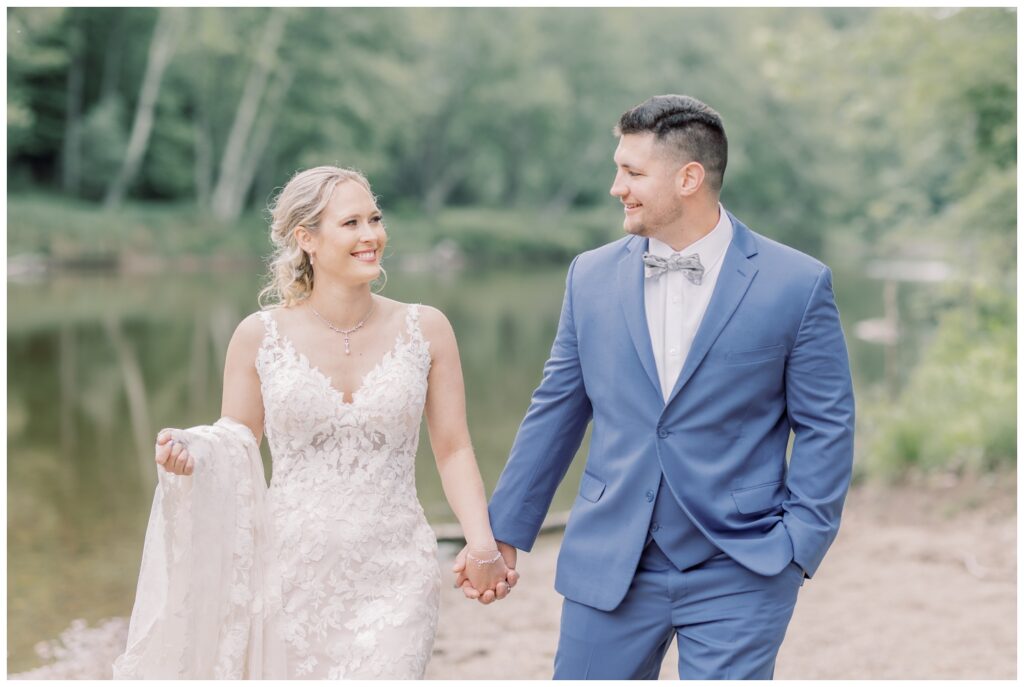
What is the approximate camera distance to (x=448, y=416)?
12.6 feet

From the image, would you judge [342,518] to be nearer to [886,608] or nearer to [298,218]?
[298,218]

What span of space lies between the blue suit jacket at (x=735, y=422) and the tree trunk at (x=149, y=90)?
3812 cm

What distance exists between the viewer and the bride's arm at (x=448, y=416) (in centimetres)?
379

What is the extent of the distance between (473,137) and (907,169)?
128 feet

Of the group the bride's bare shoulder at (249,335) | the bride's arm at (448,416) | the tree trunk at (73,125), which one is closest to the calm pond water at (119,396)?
the bride's bare shoulder at (249,335)

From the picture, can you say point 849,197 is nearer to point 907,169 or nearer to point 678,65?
point 678,65

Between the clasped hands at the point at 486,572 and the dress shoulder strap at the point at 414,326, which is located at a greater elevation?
the dress shoulder strap at the point at 414,326

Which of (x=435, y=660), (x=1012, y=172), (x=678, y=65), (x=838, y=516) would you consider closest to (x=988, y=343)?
(x=1012, y=172)

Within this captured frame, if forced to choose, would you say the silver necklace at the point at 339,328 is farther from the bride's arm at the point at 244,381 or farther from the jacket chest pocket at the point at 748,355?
the jacket chest pocket at the point at 748,355

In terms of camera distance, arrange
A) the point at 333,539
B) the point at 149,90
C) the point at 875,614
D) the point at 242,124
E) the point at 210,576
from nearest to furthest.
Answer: the point at 210,576, the point at 333,539, the point at 875,614, the point at 149,90, the point at 242,124

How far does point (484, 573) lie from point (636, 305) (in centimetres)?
91

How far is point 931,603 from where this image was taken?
6.89m

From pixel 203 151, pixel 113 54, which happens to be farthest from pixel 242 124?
pixel 113 54

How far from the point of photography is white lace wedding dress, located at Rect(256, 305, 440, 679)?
145 inches
